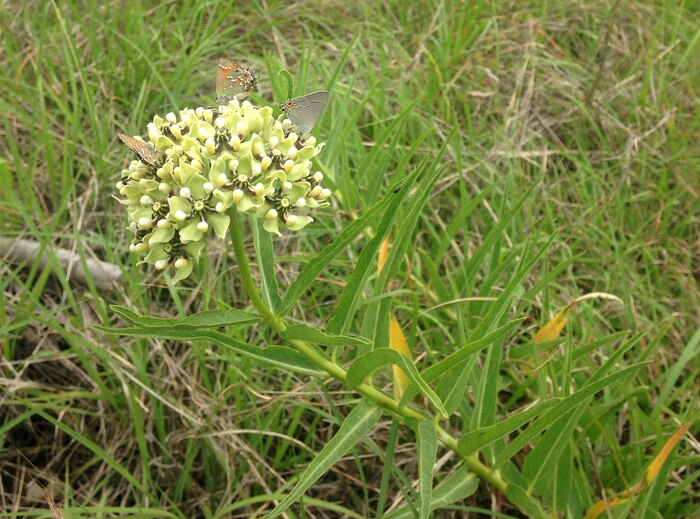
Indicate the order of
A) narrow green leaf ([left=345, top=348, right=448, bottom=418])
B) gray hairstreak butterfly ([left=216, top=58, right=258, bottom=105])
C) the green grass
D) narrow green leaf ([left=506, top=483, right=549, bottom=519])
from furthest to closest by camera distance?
the green grass, narrow green leaf ([left=506, top=483, right=549, bottom=519]), gray hairstreak butterfly ([left=216, top=58, right=258, bottom=105]), narrow green leaf ([left=345, top=348, right=448, bottom=418])

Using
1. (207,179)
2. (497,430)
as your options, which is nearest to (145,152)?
(207,179)

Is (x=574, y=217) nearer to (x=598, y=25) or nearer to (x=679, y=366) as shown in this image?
(x=679, y=366)

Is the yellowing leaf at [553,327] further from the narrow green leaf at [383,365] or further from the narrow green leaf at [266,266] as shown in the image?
the narrow green leaf at [266,266]

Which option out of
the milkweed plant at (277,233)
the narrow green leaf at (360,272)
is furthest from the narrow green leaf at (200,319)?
the narrow green leaf at (360,272)

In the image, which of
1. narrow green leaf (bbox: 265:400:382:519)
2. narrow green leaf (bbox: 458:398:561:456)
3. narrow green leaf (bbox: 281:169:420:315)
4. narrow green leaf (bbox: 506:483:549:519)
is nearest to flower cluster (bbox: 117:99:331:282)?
narrow green leaf (bbox: 281:169:420:315)

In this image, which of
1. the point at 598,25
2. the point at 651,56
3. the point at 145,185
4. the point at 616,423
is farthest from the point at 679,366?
the point at 598,25

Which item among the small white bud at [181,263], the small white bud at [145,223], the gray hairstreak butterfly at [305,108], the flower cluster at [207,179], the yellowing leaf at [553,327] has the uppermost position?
the gray hairstreak butterfly at [305,108]

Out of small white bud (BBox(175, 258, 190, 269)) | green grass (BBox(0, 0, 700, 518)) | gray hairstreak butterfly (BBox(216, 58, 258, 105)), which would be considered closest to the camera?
small white bud (BBox(175, 258, 190, 269))

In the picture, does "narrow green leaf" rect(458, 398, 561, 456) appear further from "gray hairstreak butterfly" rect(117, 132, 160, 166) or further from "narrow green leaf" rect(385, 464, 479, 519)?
"gray hairstreak butterfly" rect(117, 132, 160, 166)
